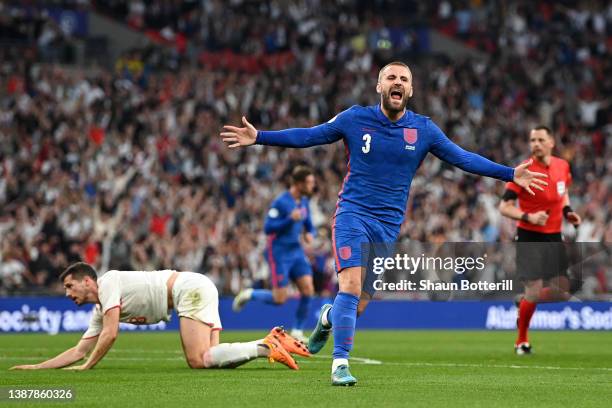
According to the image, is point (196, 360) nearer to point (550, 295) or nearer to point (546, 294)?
point (546, 294)

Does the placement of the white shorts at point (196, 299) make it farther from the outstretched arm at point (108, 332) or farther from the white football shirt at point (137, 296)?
the outstretched arm at point (108, 332)

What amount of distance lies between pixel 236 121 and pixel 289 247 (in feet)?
37.2

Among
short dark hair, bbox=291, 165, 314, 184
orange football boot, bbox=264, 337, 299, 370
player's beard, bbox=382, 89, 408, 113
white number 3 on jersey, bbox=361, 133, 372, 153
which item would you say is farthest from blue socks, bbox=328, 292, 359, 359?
short dark hair, bbox=291, 165, 314, 184

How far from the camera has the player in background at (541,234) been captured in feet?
54.1

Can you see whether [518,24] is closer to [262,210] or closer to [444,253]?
[262,210]

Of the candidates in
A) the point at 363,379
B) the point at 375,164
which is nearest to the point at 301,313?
the point at 363,379

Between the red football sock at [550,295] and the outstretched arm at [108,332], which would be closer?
the outstretched arm at [108,332]

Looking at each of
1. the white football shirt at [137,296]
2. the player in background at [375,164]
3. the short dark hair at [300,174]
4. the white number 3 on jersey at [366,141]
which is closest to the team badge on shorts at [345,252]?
the player in background at [375,164]

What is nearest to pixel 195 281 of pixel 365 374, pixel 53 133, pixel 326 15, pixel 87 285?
Answer: pixel 87 285

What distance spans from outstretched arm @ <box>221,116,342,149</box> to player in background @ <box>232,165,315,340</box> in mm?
8921

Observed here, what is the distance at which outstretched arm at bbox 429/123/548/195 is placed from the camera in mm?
11094

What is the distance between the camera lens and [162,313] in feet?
44.0

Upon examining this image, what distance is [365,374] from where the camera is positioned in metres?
12.7

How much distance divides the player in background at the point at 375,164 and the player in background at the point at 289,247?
8761 millimetres
